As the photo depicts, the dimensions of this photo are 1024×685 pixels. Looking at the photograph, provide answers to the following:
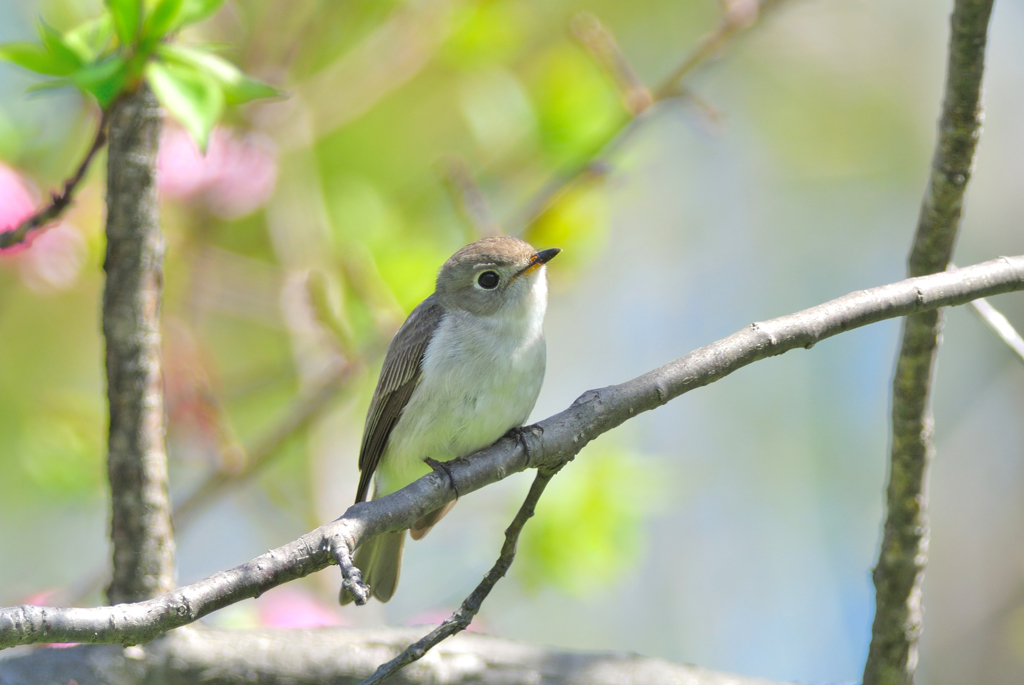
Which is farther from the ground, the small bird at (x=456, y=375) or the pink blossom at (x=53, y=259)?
the pink blossom at (x=53, y=259)

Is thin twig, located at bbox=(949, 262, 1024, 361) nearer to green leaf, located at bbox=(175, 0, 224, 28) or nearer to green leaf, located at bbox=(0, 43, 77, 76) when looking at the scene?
green leaf, located at bbox=(175, 0, 224, 28)

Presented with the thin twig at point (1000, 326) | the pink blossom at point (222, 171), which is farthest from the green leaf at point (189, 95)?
the pink blossom at point (222, 171)

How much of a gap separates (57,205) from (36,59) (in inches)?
15.9

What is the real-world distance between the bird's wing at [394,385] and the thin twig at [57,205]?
1.49 meters

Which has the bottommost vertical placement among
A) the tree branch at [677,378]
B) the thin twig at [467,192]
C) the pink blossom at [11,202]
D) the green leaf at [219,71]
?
the tree branch at [677,378]

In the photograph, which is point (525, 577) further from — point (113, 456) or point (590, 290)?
point (590, 290)

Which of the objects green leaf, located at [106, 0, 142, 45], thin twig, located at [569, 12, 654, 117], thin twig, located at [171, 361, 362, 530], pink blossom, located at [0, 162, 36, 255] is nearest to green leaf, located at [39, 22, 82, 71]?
green leaf, located at [106, 0, 142, 45]

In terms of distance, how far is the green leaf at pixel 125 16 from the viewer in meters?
2.48

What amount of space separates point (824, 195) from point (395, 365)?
7.54m

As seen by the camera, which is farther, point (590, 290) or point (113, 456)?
point (590, 290)

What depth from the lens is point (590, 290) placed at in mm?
8633

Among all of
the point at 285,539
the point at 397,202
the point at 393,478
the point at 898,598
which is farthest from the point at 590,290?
the point at 898,598

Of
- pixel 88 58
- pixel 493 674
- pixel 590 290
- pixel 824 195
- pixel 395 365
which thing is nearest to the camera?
pixel 88 58

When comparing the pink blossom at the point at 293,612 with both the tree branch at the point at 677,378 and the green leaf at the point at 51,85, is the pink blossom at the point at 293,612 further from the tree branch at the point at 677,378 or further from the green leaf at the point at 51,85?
the green leaf at the point at 51,85
